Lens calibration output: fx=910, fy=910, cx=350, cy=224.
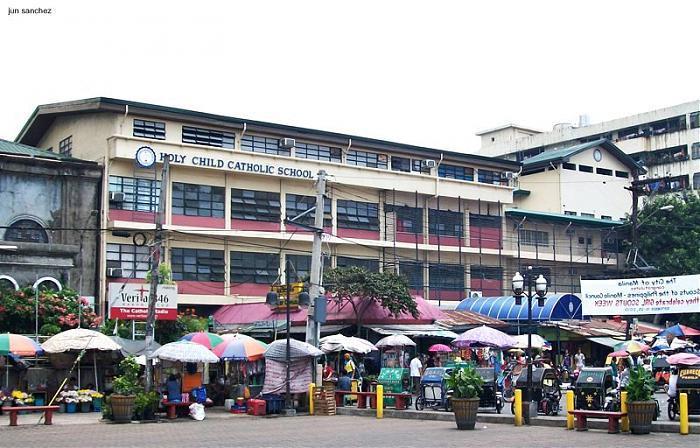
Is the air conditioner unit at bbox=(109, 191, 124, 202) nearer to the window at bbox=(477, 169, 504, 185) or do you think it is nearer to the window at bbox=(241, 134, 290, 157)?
the window at bbox=(241, 134, 290, 157)

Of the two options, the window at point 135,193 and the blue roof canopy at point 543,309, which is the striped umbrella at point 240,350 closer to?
the window at point 135,193

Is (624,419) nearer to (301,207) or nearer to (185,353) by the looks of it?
(185,353)

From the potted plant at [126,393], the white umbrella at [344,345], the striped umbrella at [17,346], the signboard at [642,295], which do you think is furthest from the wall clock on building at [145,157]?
the signboard at [642,295]

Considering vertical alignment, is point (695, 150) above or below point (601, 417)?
above

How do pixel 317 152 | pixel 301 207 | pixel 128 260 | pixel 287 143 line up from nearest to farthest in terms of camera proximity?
pixel 128 260 < pixel 287 143 < pixel 301 207 < pixel 317 152

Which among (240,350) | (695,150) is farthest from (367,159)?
(695,150)

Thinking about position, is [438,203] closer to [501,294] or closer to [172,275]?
[501,294]

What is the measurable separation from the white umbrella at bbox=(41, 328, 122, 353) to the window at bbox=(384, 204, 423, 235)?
24919mm

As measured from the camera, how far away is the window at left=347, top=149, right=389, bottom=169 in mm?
51312

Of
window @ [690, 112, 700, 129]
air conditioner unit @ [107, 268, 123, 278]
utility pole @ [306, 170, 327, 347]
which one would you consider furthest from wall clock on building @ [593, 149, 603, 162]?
utility pole @ [306, 170, 327, 347]

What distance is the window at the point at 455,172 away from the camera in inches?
2172

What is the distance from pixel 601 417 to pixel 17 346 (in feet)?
58.2

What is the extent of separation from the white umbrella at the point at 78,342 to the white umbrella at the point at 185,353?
2.64 meters

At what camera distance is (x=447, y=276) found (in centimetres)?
5375
